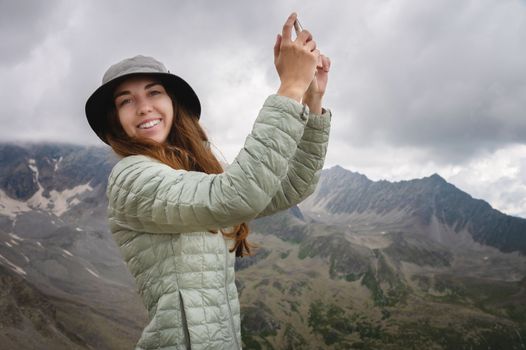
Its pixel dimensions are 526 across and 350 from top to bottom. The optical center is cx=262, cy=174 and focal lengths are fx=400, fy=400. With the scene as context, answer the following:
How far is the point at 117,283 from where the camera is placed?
573ft

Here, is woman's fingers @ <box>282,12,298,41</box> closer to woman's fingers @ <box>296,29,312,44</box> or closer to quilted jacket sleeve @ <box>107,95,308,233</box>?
woman's fingers @ <box>296,29,312,44</box>

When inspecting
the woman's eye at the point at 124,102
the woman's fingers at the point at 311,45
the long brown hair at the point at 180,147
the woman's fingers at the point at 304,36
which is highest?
the woman's fingers at the point at 304,36

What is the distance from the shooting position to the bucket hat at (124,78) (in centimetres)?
320

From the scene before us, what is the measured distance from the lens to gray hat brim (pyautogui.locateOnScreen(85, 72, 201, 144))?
10.8ft

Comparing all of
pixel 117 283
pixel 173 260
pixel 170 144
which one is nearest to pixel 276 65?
pixel 170 144

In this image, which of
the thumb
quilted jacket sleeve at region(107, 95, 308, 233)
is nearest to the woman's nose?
quilted jacket sleeve at region(107, 95, 308, 233)

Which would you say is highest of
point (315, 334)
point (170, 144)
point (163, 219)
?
point (170, 144)

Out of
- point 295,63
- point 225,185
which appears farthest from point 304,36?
point 225,185

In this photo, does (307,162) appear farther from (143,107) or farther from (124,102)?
(124,102)

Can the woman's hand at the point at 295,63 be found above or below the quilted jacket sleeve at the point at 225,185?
above

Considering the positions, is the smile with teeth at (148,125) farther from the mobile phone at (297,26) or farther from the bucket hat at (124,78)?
the mobile phone at (297,26)

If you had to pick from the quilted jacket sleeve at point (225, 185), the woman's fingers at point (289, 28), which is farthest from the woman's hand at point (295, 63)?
the quilted jacket sleeve at point (225, 185)

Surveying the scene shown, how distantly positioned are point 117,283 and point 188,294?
189 m

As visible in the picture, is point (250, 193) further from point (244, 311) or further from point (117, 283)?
point (117, 283)
